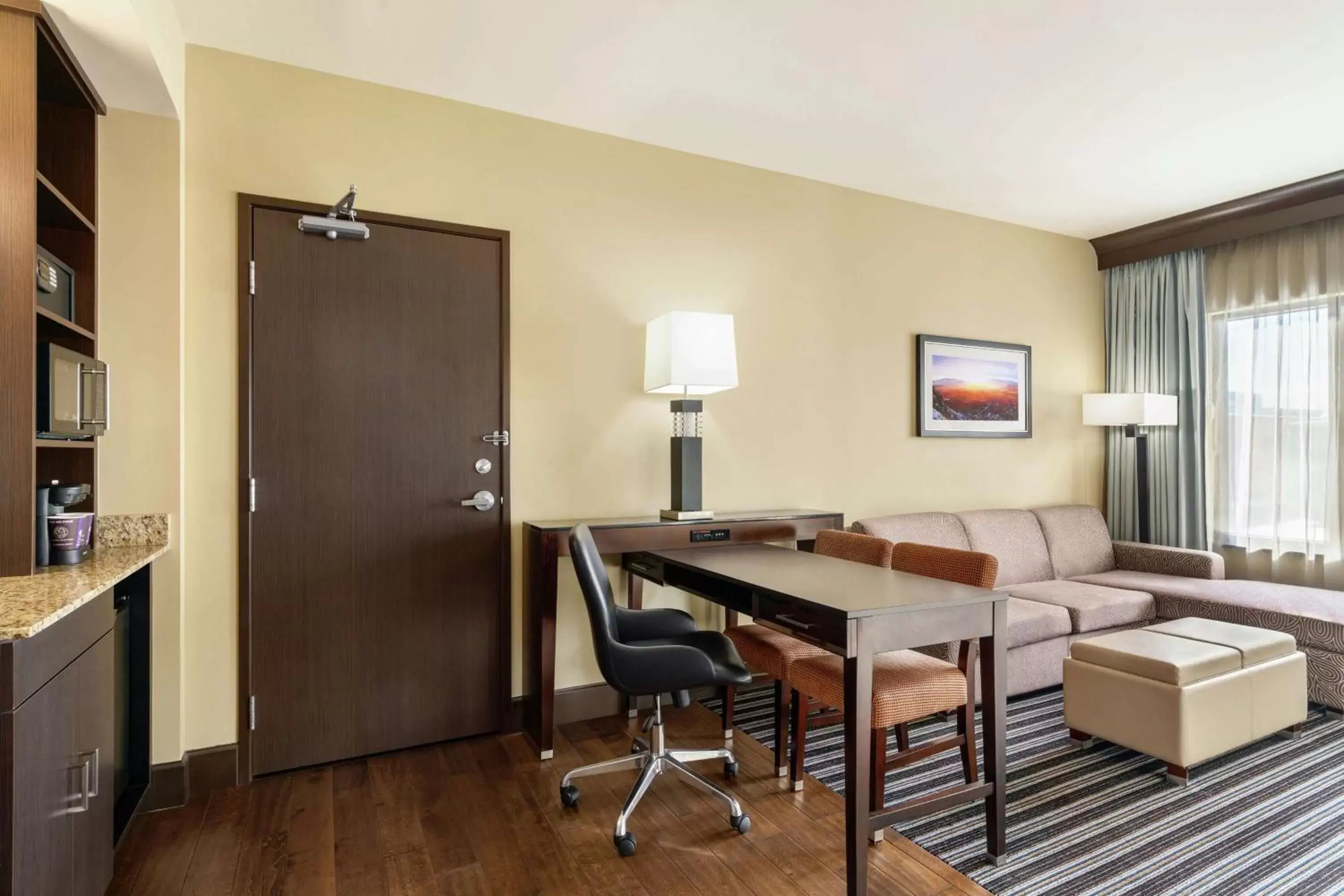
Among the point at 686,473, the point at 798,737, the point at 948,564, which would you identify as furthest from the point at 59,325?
the point at 948,564

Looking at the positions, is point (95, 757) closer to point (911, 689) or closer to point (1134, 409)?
point (911, 689)

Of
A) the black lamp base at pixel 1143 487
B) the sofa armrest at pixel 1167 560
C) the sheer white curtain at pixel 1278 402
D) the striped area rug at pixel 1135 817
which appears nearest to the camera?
the striped area rug at pixel 1135 817

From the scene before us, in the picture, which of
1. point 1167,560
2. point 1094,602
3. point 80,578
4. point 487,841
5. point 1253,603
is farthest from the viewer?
point 1167,560

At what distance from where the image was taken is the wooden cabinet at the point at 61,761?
4.08ft

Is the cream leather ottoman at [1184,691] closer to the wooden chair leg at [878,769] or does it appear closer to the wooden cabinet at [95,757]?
Result: the wooden chair leg at [878,769]

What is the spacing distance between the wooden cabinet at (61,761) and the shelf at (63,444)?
1.51 feet

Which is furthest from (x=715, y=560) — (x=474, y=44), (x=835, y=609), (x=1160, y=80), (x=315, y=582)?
(x=1160, y=80)

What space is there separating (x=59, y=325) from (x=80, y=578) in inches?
32.4

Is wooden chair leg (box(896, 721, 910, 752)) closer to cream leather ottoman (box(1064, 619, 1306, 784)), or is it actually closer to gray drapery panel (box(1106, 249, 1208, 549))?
cream leather ottoman (box(1064, 619, 1306, 784))

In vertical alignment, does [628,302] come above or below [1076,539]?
above

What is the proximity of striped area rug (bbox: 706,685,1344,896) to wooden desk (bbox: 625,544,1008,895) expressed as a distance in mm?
150

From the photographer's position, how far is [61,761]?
1.47 metres

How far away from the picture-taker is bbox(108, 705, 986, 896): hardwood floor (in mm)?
1967

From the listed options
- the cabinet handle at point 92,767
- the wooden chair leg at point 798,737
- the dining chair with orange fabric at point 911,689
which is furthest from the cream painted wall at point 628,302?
the dining chair with orange fabric at point 911,689
